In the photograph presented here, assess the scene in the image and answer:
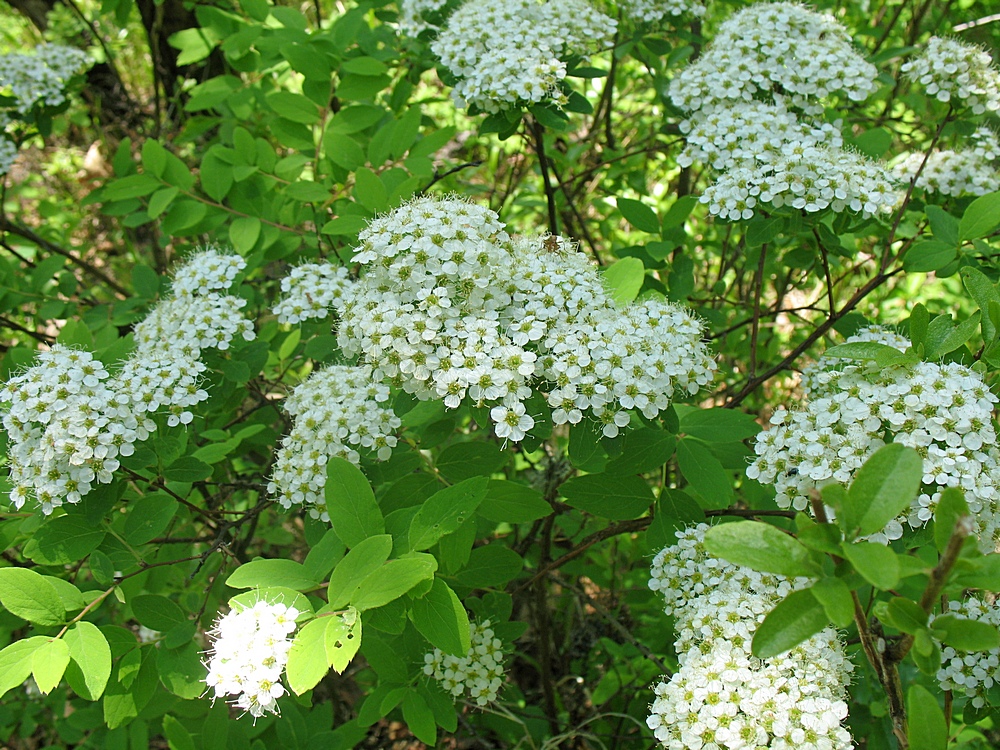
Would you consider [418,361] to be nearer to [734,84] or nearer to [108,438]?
[108,438]

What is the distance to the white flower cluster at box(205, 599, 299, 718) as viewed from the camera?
1463 millimetres

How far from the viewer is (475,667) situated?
2.21 meters

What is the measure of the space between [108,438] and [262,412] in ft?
3.04

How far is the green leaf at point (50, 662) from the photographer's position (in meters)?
1.62

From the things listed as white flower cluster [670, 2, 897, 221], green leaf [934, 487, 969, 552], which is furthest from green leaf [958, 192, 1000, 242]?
green leaf [934, 487, 969, 552]

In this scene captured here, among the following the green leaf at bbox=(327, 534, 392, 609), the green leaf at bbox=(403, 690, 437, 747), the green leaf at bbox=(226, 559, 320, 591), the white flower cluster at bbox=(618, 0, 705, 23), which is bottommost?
the green leaf at bbox=(403, 690, 437, 747)

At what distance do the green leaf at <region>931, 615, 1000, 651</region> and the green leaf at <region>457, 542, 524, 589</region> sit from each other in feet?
3.40

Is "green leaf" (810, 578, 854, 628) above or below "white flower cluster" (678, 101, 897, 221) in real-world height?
below

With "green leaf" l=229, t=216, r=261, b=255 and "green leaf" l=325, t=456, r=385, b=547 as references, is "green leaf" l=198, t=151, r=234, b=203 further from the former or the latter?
"green leaf" l=325, t=456, r=385, b=547

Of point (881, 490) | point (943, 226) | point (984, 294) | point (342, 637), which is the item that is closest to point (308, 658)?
point (342, 637)

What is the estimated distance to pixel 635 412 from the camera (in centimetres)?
200

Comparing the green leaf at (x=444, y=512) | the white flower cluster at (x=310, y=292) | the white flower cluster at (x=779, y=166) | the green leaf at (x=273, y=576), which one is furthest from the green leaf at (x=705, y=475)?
the white flower cluster at (x=310, y=292)

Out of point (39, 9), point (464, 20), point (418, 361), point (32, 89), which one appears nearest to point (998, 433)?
point (418, 361)

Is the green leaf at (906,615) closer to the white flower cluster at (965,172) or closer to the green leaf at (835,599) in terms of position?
the green leaf at (835,599)
